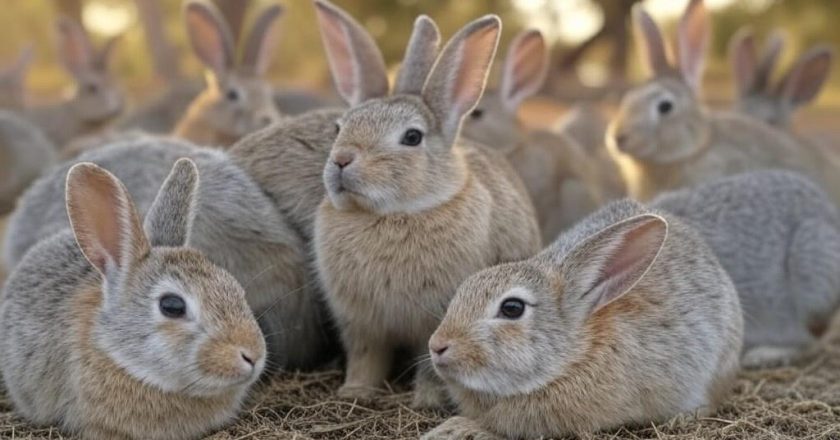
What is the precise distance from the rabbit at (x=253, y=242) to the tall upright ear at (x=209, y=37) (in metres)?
2.31

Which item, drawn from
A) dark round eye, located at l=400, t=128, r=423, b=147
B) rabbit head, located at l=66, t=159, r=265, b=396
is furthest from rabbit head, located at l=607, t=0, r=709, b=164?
rabbit head, located at l=66, t=159, r=265, b=396

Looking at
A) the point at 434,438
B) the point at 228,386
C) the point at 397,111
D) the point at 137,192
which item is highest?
the point at 397,111

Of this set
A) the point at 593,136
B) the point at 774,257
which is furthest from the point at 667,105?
the point at 774,257

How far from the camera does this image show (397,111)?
14.9ft

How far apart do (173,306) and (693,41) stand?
4.70 meters

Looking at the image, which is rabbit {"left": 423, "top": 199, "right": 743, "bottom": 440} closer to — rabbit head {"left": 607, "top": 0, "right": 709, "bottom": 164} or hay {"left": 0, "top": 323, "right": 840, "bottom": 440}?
hay {"left": 0, "top": 323, "right": 840, "bottom": 440}

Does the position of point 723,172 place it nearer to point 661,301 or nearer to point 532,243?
point 532,243

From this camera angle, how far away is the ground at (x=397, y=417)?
4109mm

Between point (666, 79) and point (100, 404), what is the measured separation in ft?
15.8

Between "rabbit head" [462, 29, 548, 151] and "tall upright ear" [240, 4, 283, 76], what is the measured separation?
5.51 feet

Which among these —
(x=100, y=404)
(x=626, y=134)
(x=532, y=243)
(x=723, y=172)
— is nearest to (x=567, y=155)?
(x=626, y=134)

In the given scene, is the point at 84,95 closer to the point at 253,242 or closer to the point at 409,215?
the point at 253,242

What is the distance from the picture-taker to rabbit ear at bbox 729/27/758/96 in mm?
9070

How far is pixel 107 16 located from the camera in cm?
1270
